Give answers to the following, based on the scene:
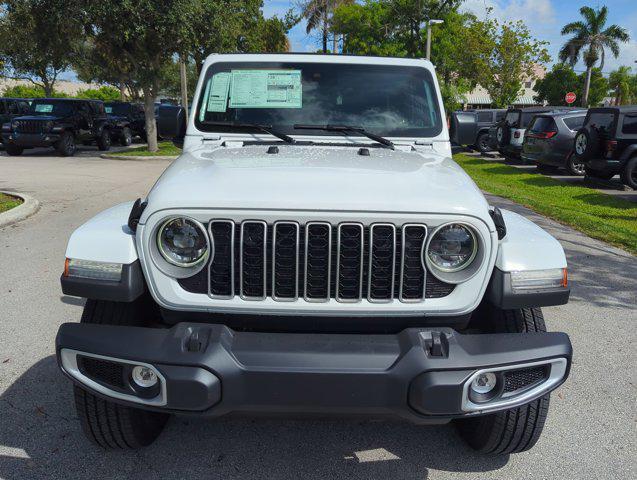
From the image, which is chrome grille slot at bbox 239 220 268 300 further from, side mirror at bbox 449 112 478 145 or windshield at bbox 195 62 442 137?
side mirror at bbox 449 112 478 145

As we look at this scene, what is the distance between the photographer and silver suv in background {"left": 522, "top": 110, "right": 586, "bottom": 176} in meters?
14.0

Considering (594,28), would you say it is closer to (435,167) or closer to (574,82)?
(574,82)

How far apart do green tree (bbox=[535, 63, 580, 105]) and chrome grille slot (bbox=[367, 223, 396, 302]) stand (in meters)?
59.2

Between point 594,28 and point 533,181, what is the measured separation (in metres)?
47.4

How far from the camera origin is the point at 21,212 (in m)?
8.35

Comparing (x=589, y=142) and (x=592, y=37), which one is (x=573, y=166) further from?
(x=592, y=37)

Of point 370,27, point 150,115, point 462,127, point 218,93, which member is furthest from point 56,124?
point 370,27

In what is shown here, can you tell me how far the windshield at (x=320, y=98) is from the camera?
3.52 meters

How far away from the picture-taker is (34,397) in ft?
10.6

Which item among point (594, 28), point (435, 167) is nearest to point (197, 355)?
point (435, 167)

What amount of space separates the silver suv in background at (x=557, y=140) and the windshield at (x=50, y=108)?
14.8 m

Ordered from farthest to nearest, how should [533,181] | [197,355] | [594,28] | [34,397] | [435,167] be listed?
[594,28] → [533,181] → [34,397] → [435,167] → [197,355]

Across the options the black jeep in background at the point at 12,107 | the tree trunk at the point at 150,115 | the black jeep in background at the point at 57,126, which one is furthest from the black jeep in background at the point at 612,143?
the black jeep in background at the point at 12,107

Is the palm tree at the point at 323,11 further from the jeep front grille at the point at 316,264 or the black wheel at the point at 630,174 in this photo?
the jeep front grille at the point at 316,264
